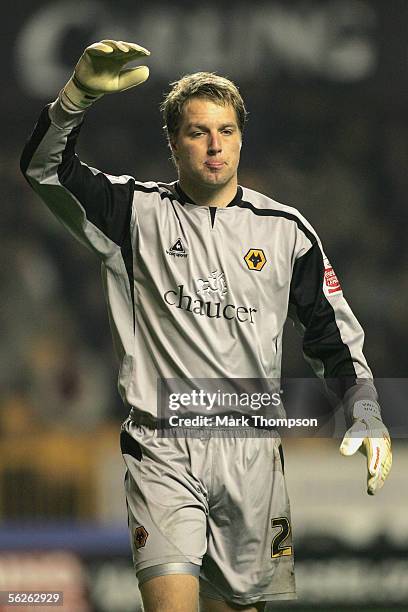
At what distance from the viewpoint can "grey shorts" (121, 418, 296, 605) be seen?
323 centimetres

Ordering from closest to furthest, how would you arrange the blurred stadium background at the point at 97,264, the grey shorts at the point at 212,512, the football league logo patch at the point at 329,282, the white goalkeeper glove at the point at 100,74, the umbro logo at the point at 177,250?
the white goalkeeper glove at the point at 100,74 < the grey shorts at the point at 212,512 < the umbro logo at the point at 177,250 < the football league logo patch at the point at 329,282 < the blurred stadium background at the point at 97,264

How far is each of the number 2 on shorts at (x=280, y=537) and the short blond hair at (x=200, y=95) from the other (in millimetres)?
1098

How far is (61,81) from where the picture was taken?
240 inches

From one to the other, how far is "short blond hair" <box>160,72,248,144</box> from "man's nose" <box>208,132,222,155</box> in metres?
0.11

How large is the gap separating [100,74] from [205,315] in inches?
28.0

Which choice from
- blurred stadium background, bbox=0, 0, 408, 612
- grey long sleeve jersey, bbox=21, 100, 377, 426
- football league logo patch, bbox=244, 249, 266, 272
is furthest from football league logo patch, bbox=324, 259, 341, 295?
blurred stadium background, bbox=0, 0, 408, 612

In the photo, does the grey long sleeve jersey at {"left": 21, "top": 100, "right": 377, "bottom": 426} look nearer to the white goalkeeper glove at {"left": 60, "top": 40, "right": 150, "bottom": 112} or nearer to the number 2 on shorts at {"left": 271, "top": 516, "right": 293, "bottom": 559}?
the white goalkeeper glove at {"left": 60, "top": 40, "right": 150, "bottom": 112}

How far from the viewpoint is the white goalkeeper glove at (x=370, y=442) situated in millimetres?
3346

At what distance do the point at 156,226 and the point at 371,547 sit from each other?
2990 mm

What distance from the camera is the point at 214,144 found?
135 inches

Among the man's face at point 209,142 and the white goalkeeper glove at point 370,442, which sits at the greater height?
the man's face at point 209,142

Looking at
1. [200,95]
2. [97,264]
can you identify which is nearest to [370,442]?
[200,95]

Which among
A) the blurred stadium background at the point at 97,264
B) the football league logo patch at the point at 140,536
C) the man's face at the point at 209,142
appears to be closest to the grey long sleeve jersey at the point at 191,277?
the man's face at the point at 209,142

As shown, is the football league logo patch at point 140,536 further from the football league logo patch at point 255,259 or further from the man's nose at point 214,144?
the man's nose at point 214,144
